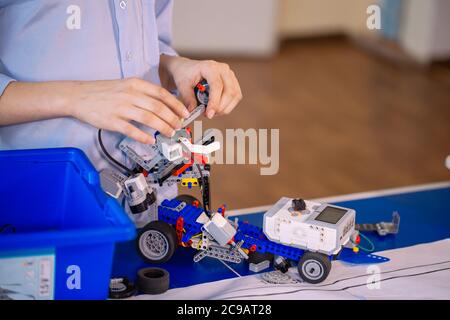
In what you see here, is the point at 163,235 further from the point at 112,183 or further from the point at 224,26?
the point at 224,26

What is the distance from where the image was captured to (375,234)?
1.24 meters

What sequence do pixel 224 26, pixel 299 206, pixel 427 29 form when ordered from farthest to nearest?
pixel 224 26 → pixel 427 29 → pixel 299 206

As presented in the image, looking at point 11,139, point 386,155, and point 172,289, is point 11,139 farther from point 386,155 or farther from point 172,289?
point 386,155

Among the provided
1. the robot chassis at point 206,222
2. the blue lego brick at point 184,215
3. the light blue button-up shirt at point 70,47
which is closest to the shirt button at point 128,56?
the light blue button-up shirt at point 70,47

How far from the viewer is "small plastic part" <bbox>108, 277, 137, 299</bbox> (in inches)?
38.5

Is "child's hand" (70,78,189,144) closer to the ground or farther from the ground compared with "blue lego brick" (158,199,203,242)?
farther from the ground

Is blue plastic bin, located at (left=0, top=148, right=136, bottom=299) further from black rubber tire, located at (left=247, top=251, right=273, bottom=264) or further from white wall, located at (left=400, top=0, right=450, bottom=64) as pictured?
white wall, located at (left=400, top=0, right=450, bottom=64)

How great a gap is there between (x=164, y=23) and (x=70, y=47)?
0.23 meters

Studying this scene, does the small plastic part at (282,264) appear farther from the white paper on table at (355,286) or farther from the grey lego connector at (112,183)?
the grey lego connector at (112,183)

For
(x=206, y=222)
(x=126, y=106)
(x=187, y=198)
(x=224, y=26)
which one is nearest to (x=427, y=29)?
(x=224, y=26)

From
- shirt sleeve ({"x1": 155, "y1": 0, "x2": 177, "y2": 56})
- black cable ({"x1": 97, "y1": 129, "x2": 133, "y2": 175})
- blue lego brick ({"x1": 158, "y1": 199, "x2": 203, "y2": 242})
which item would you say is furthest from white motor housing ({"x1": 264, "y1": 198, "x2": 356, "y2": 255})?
shirt sleeve ({"x1": 155, "y1": 0, "x2": 177, "y2": 56})

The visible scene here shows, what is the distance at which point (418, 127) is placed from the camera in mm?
3518

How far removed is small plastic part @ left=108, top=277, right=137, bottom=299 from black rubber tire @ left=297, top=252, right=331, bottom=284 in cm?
23
